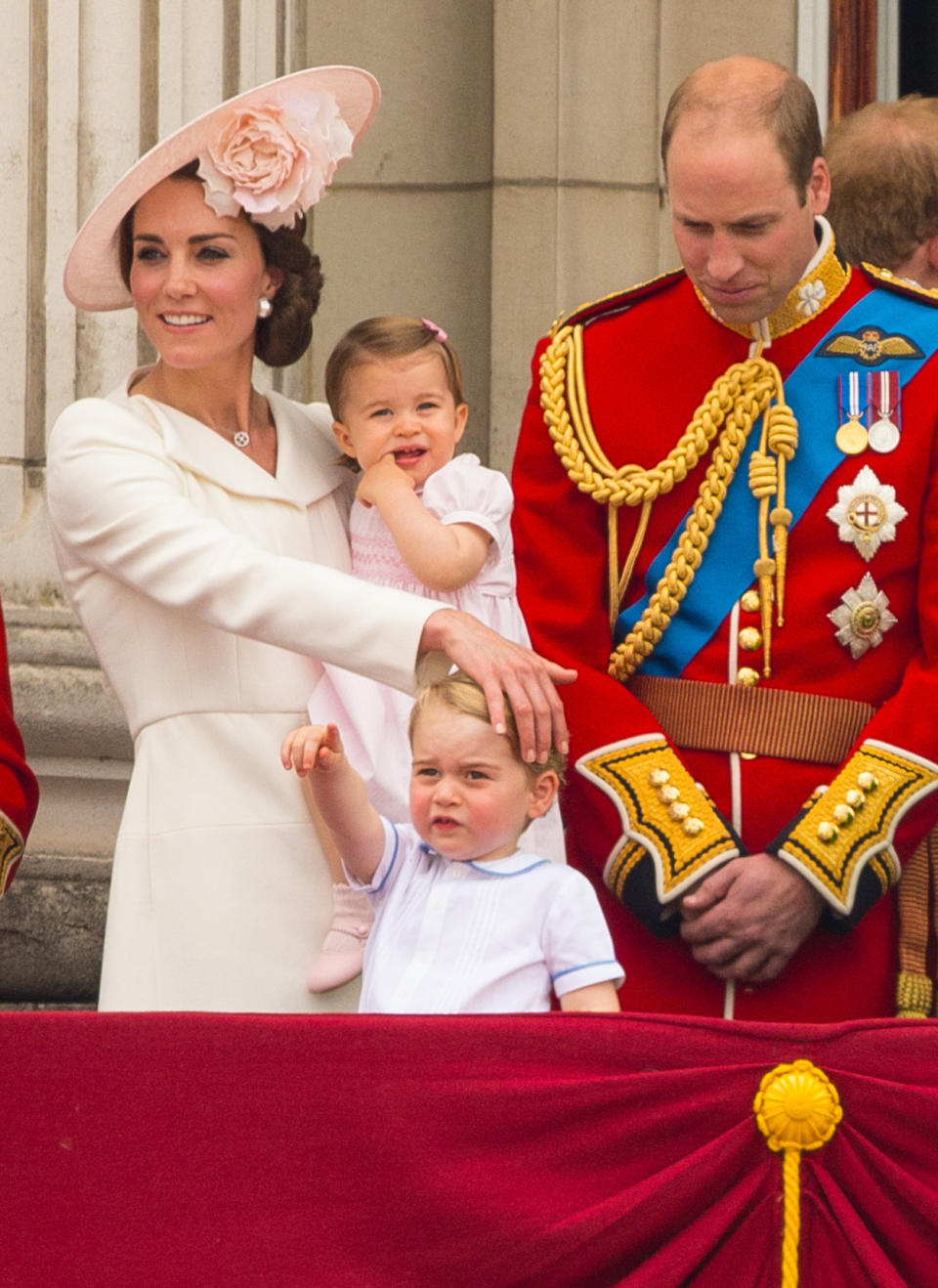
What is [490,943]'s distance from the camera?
2453 mm

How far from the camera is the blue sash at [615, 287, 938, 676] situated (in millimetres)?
2648

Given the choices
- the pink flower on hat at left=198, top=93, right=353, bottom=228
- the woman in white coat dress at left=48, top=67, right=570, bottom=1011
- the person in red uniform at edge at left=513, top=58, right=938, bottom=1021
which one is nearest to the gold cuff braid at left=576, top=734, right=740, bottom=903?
the person in red uniform at edge at left=513, top=58, right=938, bottom=1021

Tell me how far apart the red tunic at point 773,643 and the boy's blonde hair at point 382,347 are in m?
0.31

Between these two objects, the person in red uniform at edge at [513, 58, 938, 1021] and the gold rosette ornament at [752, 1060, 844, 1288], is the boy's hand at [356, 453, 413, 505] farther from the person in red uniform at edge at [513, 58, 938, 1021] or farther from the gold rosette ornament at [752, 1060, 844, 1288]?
the gold rosette ornament at [752, 1060, 844, 1288]

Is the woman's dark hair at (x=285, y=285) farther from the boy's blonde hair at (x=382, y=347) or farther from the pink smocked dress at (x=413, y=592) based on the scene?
the pink smocked dress at (x=413, y=592)

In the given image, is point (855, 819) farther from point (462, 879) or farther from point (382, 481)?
point (382, 481)

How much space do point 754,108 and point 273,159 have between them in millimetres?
640

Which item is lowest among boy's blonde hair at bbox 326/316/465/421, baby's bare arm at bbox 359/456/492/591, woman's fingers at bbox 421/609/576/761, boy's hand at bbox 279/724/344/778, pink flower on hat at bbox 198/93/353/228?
boy's hand at bbox 279/724/344/778

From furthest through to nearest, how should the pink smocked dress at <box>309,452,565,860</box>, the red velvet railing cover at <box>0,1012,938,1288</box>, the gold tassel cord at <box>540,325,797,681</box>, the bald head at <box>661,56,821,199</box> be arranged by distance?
the pink smocked dress at <box>309,452,565,860</box>
the gold tassel cord at <box>540,325,797,681</box>
the bald head at <box>661,56,821,199</box>
the red velvet railing cover at <box>0,1012,938,1288</box>

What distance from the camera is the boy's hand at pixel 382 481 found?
9.43ft

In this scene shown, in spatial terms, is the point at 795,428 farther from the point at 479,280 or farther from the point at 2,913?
the point at 479,280

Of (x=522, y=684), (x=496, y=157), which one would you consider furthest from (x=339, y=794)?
(x=496, y=157)

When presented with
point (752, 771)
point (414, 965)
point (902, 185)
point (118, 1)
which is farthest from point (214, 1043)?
point (118, 1)

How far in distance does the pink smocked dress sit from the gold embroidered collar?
421 mm
